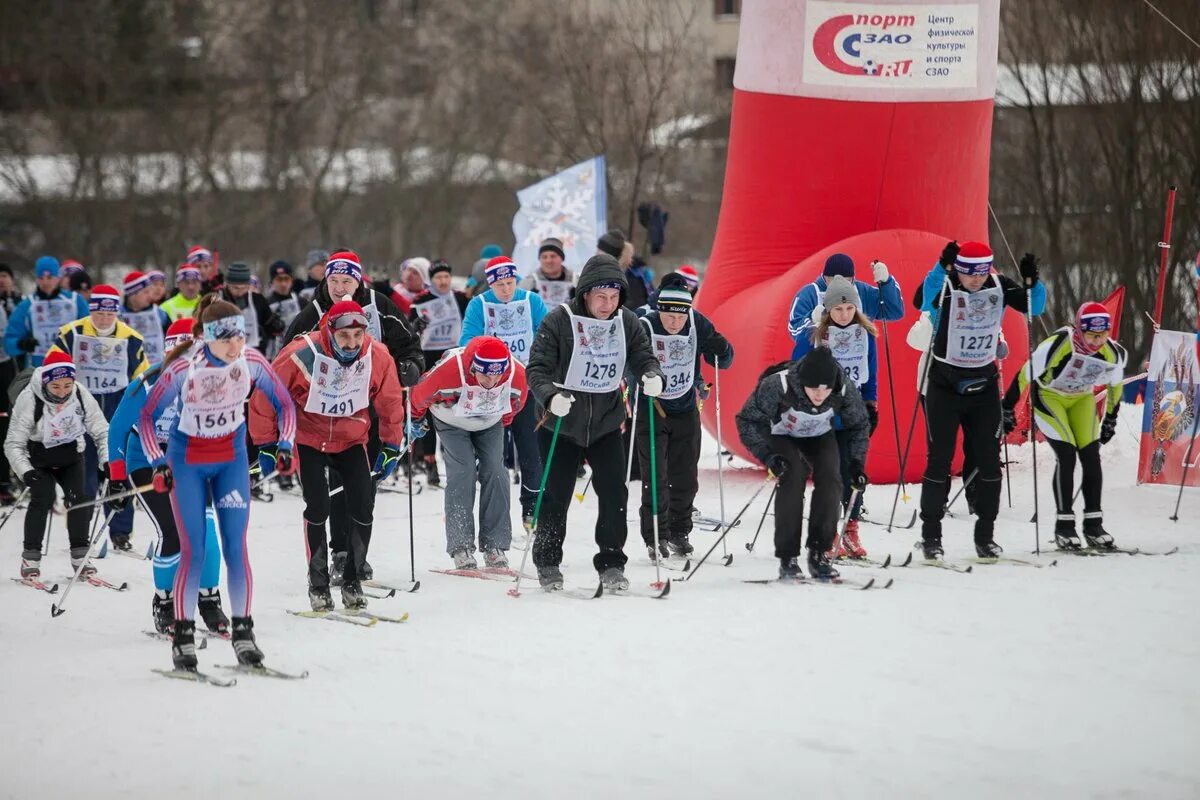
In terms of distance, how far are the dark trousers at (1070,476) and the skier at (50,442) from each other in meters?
5.56

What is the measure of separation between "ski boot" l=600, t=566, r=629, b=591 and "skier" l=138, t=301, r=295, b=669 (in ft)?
6.71

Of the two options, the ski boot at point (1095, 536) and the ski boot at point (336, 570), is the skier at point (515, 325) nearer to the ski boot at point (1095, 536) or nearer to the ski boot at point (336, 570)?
the ski boot at point (336, 570)

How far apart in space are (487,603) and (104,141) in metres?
24.3

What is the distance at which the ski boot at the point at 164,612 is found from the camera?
25.1ft

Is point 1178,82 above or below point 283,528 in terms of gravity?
above

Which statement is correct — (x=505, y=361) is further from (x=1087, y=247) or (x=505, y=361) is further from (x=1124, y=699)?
(x=1087, y=247)

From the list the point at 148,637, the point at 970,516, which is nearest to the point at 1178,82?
the point at 970,516

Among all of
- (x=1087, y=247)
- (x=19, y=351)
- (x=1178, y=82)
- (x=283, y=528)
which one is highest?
(x=1178, y=82)

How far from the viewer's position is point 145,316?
12914 mm

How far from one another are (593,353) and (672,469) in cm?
150

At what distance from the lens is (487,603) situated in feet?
26.6

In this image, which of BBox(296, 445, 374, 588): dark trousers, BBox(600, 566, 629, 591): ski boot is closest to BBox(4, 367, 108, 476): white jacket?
BBox(296, 445, 374, 588): dark trousers

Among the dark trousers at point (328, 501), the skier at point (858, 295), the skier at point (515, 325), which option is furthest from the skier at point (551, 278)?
the dark trousers at point (328, 501)

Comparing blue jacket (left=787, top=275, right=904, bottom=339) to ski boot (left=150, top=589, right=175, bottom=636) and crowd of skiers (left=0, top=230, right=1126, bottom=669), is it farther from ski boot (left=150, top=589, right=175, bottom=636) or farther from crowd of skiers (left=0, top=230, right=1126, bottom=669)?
ski boot (left=150, top=589, right=175, bottom=636)
